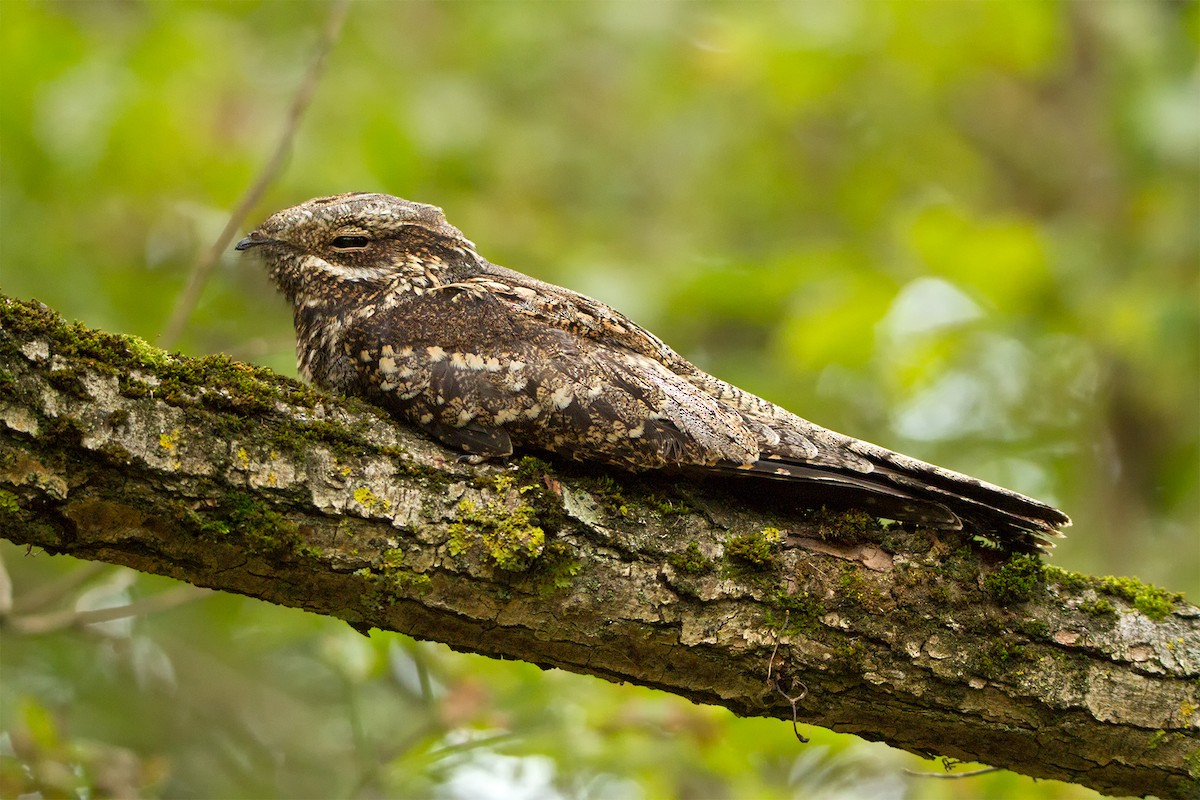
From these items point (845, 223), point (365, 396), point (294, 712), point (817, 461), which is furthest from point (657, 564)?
point (845, 223)

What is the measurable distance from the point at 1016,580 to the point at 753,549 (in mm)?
706

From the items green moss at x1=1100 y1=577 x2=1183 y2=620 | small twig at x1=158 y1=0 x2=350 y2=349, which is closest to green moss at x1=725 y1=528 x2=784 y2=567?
green moss at x1=1100 y1=577 x2=1183 y2=620

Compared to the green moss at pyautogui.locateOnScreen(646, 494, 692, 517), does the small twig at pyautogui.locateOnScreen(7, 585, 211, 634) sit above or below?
below

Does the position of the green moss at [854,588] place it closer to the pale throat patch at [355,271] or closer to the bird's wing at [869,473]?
the bird's wing at [869,473]

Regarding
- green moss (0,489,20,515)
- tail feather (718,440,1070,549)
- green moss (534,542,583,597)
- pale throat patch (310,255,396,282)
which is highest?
pale throat patch (310,255,396,282)

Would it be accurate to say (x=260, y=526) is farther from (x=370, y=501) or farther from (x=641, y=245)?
(x=641, y=245)

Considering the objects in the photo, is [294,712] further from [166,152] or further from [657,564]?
[657,564]

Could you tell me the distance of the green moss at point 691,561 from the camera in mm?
2697

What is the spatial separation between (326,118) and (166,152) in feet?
4.31

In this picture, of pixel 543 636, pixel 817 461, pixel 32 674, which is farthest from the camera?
pixel 32 674

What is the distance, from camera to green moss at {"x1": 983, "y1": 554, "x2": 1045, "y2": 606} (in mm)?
2828

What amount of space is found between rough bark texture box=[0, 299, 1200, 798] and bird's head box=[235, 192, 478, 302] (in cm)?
83

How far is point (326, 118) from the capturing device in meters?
5.89

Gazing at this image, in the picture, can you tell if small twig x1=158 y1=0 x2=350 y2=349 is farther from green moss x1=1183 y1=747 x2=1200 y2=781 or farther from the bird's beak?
green moss x1=1183 y1=747 x2=1200 y2=781
